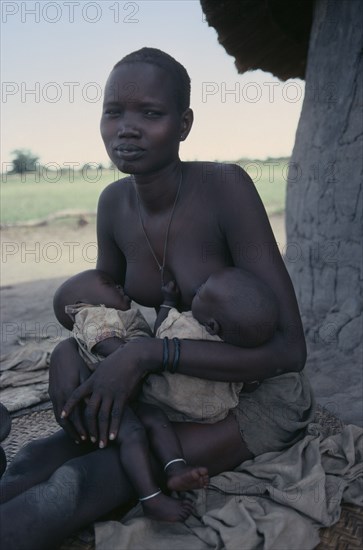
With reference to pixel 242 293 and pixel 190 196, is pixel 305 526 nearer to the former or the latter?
pixel 242 293

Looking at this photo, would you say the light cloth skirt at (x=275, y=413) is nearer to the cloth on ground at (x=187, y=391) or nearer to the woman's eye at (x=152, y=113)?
the cloth on ground at (x=187, y=391)

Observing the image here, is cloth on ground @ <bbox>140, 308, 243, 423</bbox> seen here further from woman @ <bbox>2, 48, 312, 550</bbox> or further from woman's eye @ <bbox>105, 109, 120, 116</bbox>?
woman's eye @ <bbox>105, 109, 120, 116</bbox>

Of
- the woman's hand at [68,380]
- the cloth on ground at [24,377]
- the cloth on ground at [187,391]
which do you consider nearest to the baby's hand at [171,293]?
the cloth on ground at [187,391]

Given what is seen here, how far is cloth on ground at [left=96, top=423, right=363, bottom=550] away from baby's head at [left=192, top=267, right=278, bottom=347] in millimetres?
450

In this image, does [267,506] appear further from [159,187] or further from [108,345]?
[159,187]

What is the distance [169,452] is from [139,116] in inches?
40.0

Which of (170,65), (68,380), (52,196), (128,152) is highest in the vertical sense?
(170,65)

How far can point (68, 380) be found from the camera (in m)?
1.86

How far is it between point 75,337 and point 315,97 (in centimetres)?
271

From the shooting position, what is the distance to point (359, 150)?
11.4 ft

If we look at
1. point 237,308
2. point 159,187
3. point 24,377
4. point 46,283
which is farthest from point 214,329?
point 46,283

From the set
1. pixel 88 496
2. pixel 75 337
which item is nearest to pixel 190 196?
pixel 75 337

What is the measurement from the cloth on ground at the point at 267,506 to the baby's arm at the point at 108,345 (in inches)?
18.6

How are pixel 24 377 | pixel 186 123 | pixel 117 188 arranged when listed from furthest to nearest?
pixel 24 377
pixel 117 188
pixel 186 123
